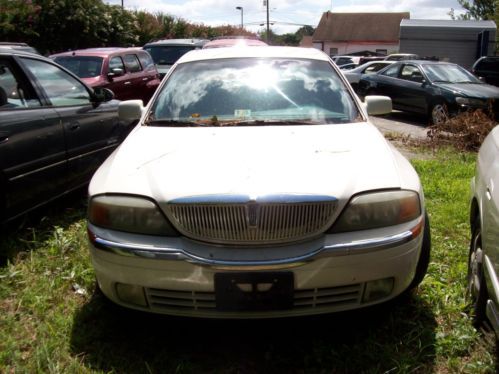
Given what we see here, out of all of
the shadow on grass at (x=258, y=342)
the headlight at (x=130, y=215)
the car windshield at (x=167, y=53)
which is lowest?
the shadow on grass at (x=258, y=342)

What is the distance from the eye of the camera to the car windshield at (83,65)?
8.95 m

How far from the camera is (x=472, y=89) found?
10.1 meters

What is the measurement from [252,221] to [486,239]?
121 cm

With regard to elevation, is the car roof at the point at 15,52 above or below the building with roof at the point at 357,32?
below

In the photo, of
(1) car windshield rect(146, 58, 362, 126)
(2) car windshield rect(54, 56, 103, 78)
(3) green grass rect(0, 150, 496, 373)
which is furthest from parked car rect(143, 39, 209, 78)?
(3) green grass rect(0, 150, 496, 373)

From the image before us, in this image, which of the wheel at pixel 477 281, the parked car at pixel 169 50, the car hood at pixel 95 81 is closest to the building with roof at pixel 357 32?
the parked car at pixel 169 50

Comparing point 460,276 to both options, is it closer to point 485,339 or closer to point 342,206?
point 485,339

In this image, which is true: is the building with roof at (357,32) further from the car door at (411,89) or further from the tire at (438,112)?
the tire at (438,112)

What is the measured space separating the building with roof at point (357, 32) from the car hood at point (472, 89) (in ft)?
151

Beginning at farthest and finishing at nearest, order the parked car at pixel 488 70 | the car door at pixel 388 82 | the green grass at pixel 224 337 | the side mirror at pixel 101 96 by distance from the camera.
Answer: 1. the parked car at pixel 488 70
2. the car door at pixel 388 82
3. the side mirror at pixel 101 96
4. the green grass at pixel 224 337

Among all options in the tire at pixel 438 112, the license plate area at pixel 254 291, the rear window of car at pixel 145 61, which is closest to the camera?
the license plate area at pixel 254 291

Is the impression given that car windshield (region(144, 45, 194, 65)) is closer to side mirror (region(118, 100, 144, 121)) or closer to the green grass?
side mirror (region(118, 100, 144, 121))

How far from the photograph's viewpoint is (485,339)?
2611 mm

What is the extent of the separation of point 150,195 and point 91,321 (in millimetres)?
993
